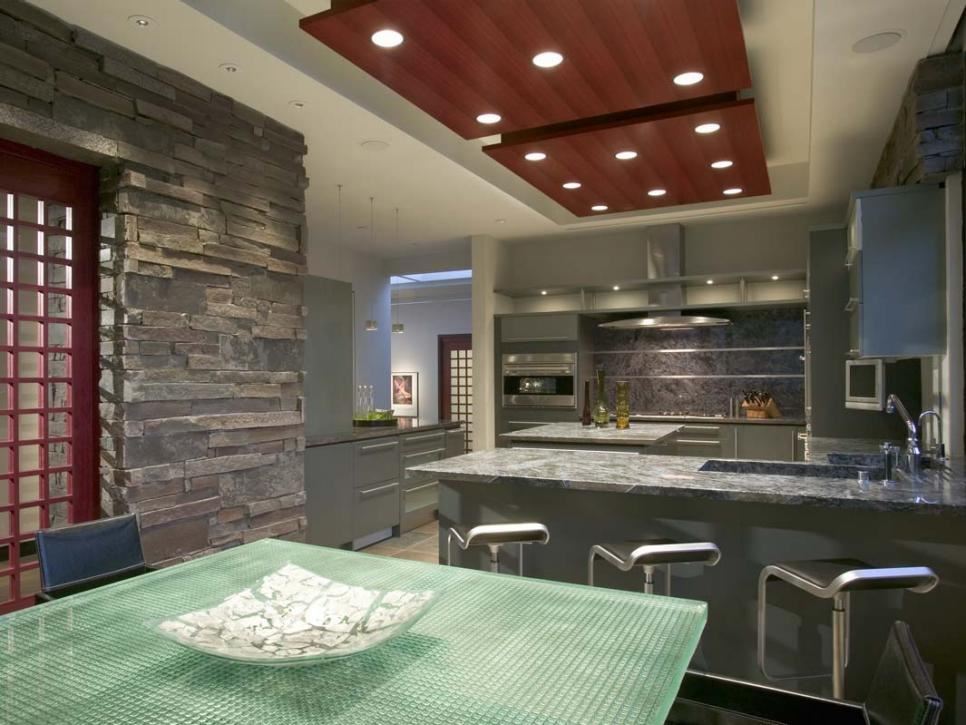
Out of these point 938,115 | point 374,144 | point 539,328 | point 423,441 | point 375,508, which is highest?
point 374,144

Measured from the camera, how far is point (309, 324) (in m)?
5.06

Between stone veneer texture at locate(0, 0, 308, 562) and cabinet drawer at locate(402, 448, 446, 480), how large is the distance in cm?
187

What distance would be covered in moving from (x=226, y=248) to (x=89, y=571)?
1898mm

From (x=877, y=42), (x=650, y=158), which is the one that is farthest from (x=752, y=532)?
(x=650, y=158)

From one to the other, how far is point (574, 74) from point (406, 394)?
30.6 ft

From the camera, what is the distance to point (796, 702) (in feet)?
4.34

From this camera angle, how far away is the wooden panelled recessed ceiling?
248 centimetres

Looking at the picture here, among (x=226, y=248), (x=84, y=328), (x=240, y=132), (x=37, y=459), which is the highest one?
(x=240, y=132)

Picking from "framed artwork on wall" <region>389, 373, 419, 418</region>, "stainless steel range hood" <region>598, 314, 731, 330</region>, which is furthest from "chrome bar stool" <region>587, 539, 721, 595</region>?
"framed artwork on wall" <region>389, 373, 419, 418</region>

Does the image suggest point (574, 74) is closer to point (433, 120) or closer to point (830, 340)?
point (433, 120)

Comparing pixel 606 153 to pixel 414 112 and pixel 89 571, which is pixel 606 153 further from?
pixel 89 571

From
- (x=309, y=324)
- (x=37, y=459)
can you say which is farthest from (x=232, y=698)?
(x=309, y=324)

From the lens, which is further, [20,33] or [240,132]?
[240,132]

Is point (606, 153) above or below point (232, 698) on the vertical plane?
above
